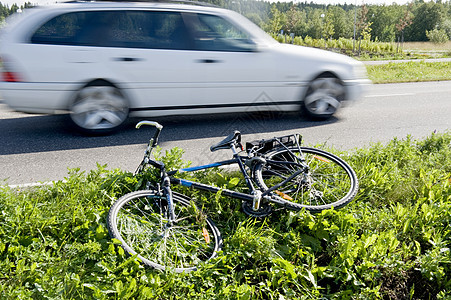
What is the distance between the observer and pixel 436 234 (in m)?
3.38

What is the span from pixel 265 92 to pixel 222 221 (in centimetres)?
371

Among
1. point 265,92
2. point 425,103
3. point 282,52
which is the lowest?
point 425,103

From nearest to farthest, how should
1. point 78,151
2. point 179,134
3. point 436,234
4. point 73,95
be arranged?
point 436,234, point 78,151, point 73,95, point 179,134

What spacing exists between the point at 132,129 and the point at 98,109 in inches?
27.7

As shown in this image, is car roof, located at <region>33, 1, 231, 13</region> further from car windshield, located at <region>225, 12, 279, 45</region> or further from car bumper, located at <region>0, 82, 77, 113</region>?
car bumper, located at <region>0, 82, 77, 113</region>

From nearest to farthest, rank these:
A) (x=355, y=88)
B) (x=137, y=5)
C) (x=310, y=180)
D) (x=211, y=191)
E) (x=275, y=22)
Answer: (x=211, y=191)
(x=310, y=180)
(x=137, y=5)
(x=355, y=88)
(x=275, y=22)

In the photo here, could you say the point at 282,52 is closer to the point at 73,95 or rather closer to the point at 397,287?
the point at 73,95

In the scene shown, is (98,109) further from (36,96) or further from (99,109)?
(36,96)

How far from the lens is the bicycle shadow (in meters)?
5.84

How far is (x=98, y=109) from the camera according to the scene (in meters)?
6.12

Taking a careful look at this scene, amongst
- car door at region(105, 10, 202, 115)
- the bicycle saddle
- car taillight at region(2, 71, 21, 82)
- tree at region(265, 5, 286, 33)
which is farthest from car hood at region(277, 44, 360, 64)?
tree at region(265, 5, 286, 33)

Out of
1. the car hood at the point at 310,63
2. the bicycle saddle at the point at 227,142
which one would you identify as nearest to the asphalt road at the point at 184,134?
the car hood at the point at 310,63

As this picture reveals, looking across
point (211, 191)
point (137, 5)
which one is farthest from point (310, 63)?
point (211, 191)

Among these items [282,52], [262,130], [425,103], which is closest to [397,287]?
[262,130]
